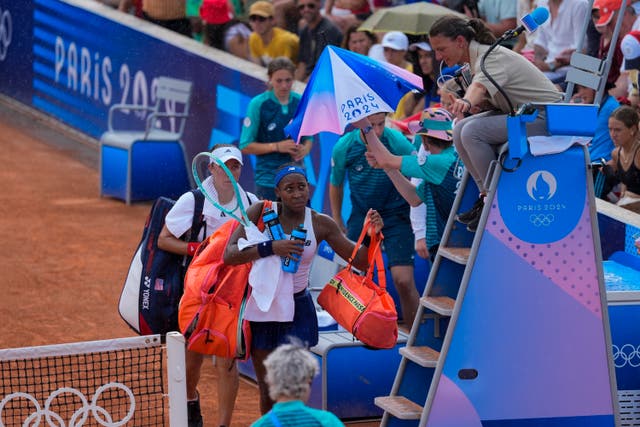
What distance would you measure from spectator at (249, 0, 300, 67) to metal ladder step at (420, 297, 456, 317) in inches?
334

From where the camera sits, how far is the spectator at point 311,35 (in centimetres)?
1496

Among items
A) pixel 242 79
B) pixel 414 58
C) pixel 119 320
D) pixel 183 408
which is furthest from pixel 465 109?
pixel 242 79

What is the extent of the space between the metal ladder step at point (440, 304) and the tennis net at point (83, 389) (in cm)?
159

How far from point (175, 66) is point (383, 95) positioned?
9.72 m

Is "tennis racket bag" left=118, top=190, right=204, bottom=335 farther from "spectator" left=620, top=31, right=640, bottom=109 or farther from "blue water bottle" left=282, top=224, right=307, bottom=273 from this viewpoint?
"spectator" left=620, top=31, right=640, bottom=109

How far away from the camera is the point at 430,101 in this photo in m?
13.1

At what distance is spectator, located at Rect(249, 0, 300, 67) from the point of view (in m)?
15.7

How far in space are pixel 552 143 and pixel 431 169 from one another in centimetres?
146

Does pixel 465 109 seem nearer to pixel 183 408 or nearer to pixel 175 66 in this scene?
pixel 183 408

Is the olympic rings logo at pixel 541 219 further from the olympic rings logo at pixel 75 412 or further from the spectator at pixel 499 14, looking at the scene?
the spectator at pixel 499 14

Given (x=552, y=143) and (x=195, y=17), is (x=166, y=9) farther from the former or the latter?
(x=552, y=143)

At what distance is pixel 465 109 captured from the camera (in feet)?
22.6

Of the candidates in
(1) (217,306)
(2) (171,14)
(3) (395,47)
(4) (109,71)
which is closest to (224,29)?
(2) (171,14)

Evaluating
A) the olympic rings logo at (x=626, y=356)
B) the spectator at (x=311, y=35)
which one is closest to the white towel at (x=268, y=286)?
the olympic rings logo at (x=626, y=356)
